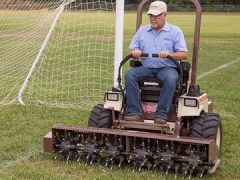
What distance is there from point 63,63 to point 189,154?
10.1 meters

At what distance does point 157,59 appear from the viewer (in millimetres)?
6547

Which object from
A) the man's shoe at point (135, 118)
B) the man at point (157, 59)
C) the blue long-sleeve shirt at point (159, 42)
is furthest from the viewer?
the blue long-sleeve shirt at point (159, 42)

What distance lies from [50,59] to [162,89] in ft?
28.3

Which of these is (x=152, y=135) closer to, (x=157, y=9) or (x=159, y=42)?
(x=159, y=42)

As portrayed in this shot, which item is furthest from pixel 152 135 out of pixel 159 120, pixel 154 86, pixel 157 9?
pixel 157 9

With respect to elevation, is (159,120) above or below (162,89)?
below

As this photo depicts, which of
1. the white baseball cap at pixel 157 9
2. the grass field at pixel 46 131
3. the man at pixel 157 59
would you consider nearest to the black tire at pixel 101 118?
the man at pixel 157 59

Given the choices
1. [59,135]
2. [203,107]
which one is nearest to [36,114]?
[59,135]

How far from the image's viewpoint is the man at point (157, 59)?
20.5 ft

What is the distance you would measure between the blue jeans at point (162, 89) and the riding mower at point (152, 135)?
0.33ft

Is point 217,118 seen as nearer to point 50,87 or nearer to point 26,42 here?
point 50,87

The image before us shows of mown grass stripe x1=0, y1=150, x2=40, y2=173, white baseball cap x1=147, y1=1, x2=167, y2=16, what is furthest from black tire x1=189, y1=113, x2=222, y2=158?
mown grass stripe x1=0, y1=150, x2=40, y2=173

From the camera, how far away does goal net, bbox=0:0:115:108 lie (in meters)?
10.5

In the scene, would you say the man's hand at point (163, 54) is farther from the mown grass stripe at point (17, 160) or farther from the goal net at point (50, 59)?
the goal net at point (50, 59)
